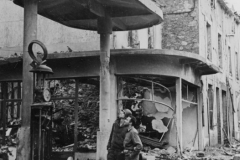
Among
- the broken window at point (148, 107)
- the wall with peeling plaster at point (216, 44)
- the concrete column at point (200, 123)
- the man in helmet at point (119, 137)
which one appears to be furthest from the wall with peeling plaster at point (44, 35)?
the wall with peeling plaster at point (216, 44)

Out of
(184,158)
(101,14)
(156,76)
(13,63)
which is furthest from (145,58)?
(13,63)

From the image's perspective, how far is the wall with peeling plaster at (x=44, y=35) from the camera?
1580 cm

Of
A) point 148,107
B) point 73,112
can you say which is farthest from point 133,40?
point 73,112

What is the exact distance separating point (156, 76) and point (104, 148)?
11.0 ft

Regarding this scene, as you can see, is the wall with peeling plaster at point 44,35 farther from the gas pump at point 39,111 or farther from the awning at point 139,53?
the gas pump at point 39,111

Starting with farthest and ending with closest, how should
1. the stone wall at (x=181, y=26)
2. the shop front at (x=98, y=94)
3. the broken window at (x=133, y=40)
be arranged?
1. the stone wall at (x=181, y=26)
2. the broken window at (x=133, y=40)
3. the shop front at (x=98, y=94)

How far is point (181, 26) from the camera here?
20.1m

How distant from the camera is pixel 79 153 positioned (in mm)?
14445

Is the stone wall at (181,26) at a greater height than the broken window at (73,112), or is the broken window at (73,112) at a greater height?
the stone wall at (181,26)

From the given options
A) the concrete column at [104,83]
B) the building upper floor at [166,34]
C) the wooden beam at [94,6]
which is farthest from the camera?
the building upper floor at [166,34]

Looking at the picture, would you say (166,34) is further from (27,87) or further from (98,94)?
(27,87)

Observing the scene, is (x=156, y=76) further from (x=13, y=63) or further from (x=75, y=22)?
(x=13, y=63)

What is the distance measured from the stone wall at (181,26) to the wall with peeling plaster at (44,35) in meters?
5.55

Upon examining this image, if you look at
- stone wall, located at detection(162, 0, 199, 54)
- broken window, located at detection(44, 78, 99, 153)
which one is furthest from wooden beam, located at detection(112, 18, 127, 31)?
stone wall, located at detection(162, 0, 199, 54)
